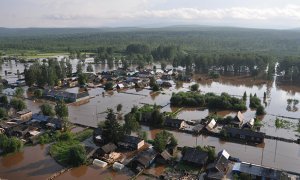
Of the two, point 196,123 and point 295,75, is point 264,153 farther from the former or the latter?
point 295,75

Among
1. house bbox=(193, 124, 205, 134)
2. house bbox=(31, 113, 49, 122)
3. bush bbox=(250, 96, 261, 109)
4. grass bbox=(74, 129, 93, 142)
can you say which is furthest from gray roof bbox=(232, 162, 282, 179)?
house bbox=(31, 113, 49, 122)

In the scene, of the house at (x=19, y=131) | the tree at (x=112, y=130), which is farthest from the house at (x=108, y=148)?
the house at (x=19, y=131)

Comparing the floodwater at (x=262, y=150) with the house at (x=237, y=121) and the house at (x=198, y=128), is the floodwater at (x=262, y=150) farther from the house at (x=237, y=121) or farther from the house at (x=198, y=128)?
the house at (x=237, y=121)

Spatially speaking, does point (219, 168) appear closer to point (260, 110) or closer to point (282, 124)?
point (282, 124)

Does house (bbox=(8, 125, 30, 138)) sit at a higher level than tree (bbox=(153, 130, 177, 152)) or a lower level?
lower

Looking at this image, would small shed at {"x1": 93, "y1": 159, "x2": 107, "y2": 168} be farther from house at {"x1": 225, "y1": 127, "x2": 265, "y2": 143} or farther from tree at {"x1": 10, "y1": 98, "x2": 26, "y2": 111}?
tree at {"x1": 10, "y1": 98, "x2": 26, "y2": 111}

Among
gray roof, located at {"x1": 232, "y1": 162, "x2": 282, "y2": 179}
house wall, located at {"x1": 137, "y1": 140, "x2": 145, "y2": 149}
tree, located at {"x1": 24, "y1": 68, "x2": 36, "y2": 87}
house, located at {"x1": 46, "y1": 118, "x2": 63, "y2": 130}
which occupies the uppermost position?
tree, located at {"x1": 24, "y1": 68, "x2": 36, "y2": 87}

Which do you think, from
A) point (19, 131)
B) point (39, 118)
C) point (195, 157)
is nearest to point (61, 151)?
point (19, 131)
